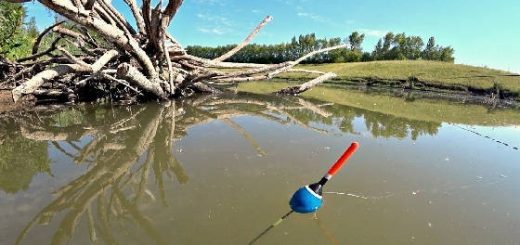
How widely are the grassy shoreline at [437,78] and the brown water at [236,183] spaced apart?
614 inches

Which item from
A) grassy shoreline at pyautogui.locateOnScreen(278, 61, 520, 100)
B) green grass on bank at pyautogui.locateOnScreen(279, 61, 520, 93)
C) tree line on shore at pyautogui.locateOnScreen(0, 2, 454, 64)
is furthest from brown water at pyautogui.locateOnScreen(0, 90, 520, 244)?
tree line on shore at pyautogui.locateOnScreen(0, 2, 454, 64)

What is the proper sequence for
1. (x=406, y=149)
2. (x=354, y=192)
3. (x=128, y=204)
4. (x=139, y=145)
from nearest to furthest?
(x=128, y=204), (x=354, y=192), (x=139, y=145), (x=406, y=149)

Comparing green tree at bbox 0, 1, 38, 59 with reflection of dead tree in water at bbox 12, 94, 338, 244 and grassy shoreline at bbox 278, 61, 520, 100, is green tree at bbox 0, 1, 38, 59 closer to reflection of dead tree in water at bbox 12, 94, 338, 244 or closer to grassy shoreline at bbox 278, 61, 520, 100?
reflection of dead tree in water at bbox 12, 94, 338, 244

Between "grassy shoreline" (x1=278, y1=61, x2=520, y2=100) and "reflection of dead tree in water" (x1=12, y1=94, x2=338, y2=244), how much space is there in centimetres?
1701

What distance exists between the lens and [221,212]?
3.17m

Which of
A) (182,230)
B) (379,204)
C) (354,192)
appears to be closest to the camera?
(182,230)

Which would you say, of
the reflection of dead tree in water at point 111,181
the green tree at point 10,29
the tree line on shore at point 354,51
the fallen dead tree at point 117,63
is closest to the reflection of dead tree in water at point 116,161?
the reflection of dead tree in water at point 111,181

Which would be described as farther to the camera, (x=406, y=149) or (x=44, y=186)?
(x=406, y=149)

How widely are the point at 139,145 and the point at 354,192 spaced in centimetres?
287

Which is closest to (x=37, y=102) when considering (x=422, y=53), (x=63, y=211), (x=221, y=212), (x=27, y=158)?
(x=27, y=158)

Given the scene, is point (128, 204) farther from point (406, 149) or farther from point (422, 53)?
point (422, 53)

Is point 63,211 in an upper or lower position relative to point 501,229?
upper

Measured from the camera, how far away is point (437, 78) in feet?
81.1

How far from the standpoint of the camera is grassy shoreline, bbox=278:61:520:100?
2084cm
